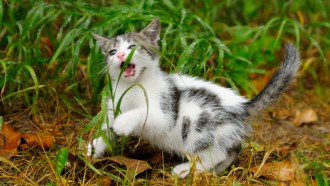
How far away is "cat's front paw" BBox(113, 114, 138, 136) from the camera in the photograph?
2396 millimetres

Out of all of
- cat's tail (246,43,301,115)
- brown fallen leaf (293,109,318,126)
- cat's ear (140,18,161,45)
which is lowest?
brown fallen leaf (293,109,318,126)

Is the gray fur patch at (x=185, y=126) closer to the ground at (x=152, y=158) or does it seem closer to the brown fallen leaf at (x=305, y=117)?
the ground at (x=152, y=158)

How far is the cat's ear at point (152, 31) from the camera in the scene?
2727 millimetres

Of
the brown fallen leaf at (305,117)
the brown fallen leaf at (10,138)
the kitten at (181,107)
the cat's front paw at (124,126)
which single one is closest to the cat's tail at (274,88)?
the kitten at (181,107)

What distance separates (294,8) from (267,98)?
2238 mm

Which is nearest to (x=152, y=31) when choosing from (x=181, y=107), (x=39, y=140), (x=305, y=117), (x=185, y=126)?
Result: (x=181, y=107)

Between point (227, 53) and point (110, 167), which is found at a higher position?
point (227, 53)

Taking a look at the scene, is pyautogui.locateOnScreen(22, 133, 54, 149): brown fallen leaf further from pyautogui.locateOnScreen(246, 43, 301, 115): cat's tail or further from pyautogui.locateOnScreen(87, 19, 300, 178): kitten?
pyautogui.locateOnScreen(246, 43, 301, 115): cat's tail

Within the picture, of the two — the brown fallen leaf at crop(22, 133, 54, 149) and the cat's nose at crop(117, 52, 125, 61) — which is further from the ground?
the cat's nose at crop(117, 52, 125, 61)

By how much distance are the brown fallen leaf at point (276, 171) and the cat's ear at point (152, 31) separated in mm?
918

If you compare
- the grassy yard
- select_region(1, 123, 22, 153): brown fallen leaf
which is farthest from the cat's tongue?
select_region(1, 123, 22, 153): brown fallen leaf

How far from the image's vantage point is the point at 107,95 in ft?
8.46

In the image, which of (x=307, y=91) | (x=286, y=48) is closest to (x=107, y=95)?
(x=286, y=48)

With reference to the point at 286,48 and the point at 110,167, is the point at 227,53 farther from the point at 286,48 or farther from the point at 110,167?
the point at 110,167
